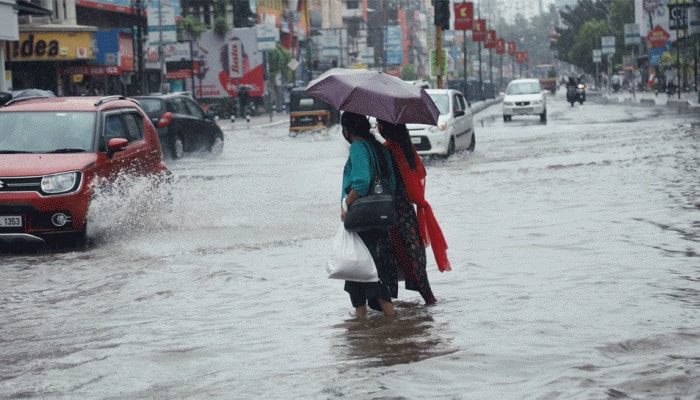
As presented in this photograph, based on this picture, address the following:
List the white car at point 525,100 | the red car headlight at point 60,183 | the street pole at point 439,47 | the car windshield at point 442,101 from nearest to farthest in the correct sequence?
the red car headlight at point 60,183 < the car windshield at point 442,101 < the street pole at point 439,47 < the white car at point 525,100

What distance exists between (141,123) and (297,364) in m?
8.68

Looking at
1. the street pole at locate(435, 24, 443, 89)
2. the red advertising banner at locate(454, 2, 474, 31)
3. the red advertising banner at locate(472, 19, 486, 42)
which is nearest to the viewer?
the street pole at locate(435, 24, 443, 89)

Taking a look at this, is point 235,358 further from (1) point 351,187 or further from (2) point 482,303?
(2) point 482,303

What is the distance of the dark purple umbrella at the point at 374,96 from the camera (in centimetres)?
792

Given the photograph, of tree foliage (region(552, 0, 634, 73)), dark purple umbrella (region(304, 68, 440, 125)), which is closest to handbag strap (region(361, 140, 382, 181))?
dark purple umbrella (region(304, 68, 440, 125))

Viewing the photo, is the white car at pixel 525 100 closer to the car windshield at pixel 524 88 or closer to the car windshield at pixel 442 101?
the car windshield at pixel 524 88

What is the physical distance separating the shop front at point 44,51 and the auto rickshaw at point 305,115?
26.5 feet

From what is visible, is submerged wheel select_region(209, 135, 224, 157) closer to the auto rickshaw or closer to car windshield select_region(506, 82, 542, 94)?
the auto rickshaw

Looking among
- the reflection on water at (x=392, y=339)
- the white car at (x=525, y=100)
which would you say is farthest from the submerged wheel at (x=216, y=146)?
the reflection on water at (x=392, y=339)

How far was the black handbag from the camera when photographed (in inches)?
310

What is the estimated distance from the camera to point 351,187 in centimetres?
796

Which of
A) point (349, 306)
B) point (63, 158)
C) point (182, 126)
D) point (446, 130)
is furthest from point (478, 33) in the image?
point (349, 306)

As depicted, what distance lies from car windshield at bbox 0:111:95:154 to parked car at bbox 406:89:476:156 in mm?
10458

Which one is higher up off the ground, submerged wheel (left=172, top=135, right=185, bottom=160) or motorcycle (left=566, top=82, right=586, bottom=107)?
motorcycle (left=566, top=82, right=586, bottom=107)
